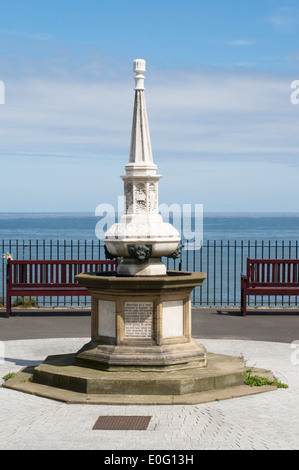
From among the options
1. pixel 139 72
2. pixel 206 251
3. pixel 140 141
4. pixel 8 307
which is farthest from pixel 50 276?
pixel 206 251

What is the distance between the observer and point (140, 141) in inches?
435

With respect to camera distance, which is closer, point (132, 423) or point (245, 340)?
point (132, 423)

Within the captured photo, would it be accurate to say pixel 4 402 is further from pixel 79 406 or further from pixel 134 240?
pixel 134 240

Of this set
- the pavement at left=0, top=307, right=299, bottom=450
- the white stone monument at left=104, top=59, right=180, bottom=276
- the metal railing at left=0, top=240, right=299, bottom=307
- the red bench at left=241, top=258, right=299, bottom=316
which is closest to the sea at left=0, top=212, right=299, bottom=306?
the metal railing at left=0, top=240, right=299, bottom=307

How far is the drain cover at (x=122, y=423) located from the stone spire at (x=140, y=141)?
3780 millimetres

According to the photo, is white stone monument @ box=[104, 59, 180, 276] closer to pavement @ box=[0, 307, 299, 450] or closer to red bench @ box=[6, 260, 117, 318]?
pavement @ box=[0, 307, 299, 450]

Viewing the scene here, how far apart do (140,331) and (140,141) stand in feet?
9.32

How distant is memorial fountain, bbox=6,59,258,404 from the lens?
9836mm

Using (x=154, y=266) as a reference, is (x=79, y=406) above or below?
below

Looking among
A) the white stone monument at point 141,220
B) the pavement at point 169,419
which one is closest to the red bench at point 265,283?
the pavement at point 169,419

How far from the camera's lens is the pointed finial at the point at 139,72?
1116 centimetres
